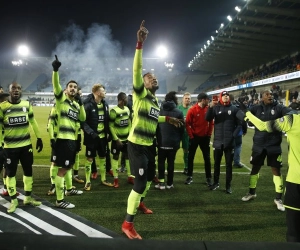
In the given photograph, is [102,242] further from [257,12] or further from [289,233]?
[257,12]

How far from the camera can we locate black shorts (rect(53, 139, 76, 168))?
454 centimetres

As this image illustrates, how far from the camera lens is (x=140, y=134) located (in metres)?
3.62

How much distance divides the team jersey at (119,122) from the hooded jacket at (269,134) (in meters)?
2.75

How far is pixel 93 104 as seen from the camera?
5.80m

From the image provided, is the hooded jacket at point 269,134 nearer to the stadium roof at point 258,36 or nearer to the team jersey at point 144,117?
the team jersey at point 144,117

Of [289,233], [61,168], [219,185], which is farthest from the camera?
[219,185]

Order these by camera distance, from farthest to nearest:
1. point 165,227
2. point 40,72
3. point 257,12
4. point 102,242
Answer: point 40,72 < point 257,12 < point 165,227 < point 102,242

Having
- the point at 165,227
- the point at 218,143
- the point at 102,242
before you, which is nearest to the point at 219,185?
the point at 218,143

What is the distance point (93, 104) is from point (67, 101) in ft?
3.78

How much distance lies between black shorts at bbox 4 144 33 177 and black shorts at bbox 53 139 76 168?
1.45 feet

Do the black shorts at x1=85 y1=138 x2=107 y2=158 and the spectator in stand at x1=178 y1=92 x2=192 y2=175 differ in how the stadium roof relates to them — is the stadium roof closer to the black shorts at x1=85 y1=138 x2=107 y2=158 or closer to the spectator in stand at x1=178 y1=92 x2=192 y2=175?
the spectator in stand at x1=178 y1=92 x2=192 y2=175

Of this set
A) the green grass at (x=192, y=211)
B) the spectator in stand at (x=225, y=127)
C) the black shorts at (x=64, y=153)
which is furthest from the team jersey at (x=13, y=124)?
the spectator in stand at (x=225, y=127)

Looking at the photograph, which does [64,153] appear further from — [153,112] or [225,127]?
[225,127]

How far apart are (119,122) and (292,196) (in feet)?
13.6
